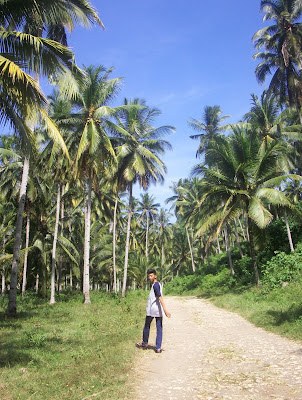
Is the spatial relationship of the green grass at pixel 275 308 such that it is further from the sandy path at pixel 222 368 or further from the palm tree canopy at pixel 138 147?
the palm tree canopy at pixel 138 147

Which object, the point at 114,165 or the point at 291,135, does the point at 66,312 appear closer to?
the point at 114,165

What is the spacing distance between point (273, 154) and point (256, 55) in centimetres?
1378

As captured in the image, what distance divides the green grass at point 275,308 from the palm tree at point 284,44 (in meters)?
15.5

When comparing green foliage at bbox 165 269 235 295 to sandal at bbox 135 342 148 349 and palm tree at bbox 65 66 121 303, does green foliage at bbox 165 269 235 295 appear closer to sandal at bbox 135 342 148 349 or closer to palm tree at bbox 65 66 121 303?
palm tree at bbox 65 66 121 303

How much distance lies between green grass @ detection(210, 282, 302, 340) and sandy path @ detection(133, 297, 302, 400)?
0.49m

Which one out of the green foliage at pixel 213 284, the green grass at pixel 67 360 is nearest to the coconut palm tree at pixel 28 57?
the green grass at pixel 67 360

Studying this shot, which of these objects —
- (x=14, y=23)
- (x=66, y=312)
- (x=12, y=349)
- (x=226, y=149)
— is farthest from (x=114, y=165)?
(x=12, y=349)

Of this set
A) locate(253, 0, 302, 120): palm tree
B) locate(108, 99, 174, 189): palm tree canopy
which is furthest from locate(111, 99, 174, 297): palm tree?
locate(253, 0, 302, 120): palm tree

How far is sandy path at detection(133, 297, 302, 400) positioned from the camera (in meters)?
3.85

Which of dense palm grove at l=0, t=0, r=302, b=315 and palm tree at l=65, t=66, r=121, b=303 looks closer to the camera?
dense palm grove at l=0, t=0, r=302, b=315

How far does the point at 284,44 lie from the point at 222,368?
2277 centimetres

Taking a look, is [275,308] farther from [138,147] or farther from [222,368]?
[138,147]

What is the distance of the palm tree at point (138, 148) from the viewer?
20672mm

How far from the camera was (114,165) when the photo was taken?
19266mm
